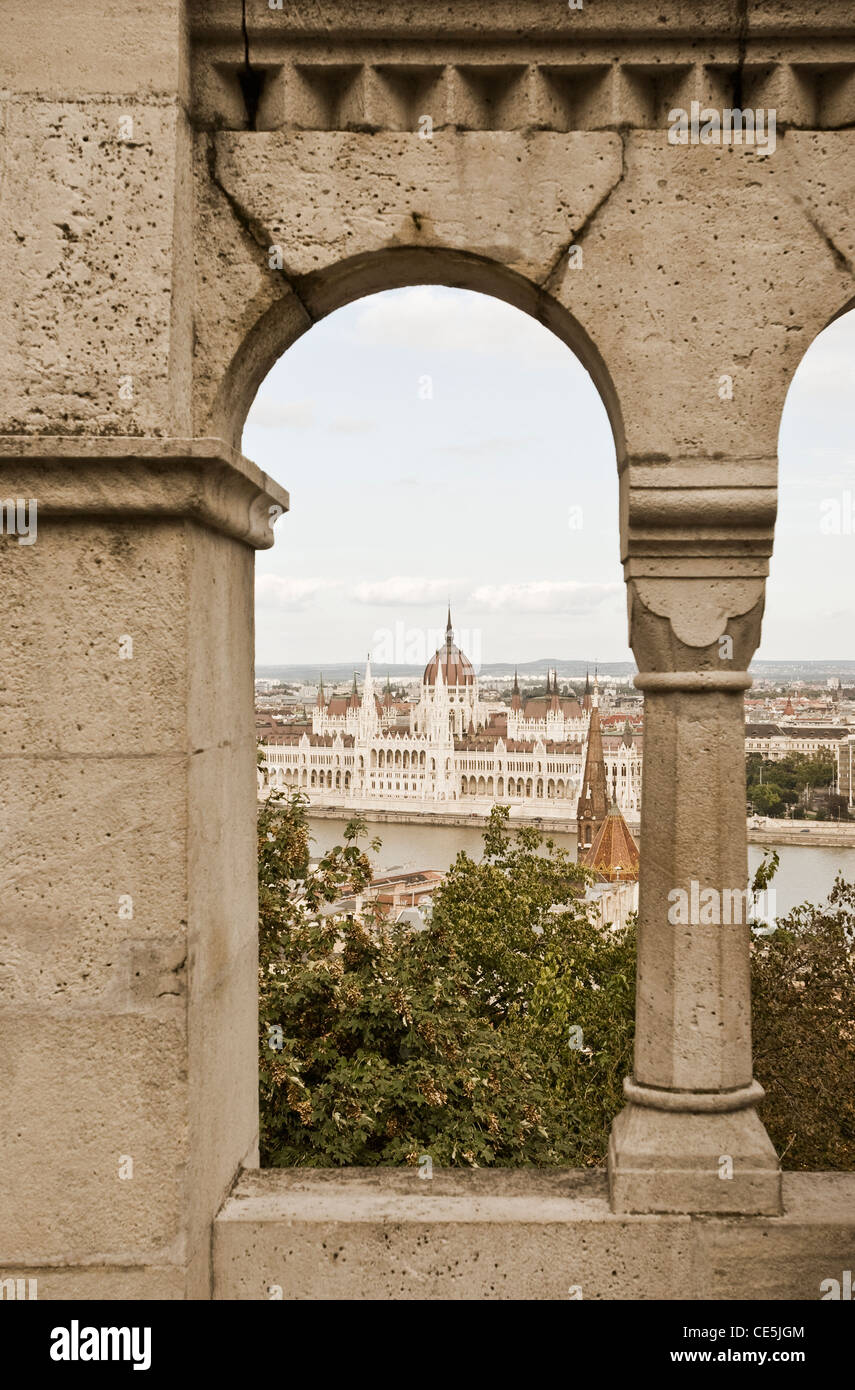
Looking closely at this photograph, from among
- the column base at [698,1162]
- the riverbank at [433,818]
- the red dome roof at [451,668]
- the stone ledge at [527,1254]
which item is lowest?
the riverbank at [433,818]

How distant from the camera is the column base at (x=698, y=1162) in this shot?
221 cm

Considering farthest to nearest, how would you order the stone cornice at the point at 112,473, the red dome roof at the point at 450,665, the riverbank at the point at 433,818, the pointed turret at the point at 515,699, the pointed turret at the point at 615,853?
the pointed turret at the point at 515,699
the red dome roof at the point at 450,665
the riverbank at the point at 433,818
the pointed turret at the point at 615,853
the stone cornice at the point at 112,473

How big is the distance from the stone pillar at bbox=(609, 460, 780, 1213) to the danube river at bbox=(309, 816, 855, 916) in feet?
57.0

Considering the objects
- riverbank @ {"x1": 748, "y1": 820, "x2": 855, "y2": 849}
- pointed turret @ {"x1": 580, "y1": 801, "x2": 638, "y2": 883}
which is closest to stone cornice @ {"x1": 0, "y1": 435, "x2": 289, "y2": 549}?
pointed turret @ {"x1": 580, "y1": 801, "x2": 638, "y2": 883}

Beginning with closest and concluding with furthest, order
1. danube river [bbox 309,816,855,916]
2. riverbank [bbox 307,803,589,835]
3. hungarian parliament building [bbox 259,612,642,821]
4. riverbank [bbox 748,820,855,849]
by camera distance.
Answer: danube river [bbox 309,816,855,916], riverbank [bbox 748,820,855,849], riverbank [bbox 307,803,589,835], hungarian parliament building [bbox 259,612,642,821]

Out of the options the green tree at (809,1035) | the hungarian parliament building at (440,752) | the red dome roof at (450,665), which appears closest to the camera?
the green tree at (809,1035)

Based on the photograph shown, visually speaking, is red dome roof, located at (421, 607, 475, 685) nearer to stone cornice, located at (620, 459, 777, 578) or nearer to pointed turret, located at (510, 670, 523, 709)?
pointed turret, located at (510, 670, 523, 709)

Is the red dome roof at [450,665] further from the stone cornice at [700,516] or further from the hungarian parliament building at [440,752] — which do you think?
the stone cornice at [700,516]

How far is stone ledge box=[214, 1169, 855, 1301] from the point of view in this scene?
2197 millimetres

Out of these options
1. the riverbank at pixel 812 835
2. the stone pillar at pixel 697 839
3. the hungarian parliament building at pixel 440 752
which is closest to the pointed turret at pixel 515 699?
the hungarian parliament building at pixel 440 752

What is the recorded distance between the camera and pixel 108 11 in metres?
2.13

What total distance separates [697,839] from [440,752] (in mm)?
73788

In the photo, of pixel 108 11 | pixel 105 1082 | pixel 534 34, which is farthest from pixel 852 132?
pixel 105 1082

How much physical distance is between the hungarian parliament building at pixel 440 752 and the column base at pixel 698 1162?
6802cm
